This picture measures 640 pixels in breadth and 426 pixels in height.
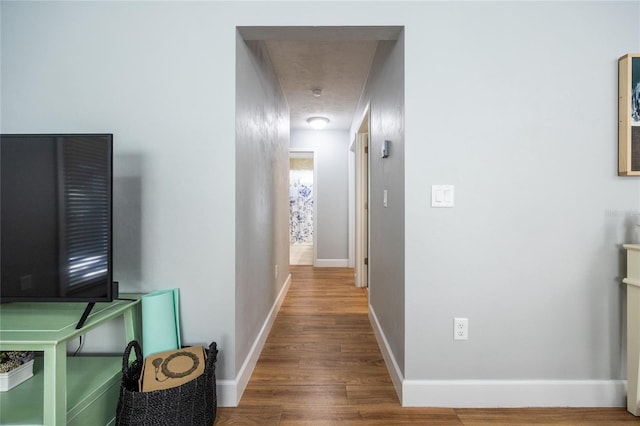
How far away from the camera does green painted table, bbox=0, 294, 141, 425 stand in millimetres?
1121

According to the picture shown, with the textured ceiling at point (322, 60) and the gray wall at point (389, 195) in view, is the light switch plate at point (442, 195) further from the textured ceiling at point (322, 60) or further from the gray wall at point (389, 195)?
the textured ceiling at point (322, 60)

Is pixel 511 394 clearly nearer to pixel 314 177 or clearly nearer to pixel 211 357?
pixel 211 357

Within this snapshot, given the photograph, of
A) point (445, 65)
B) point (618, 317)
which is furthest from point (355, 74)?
point (618, 317)

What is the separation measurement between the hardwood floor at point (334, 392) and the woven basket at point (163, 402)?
0.80 feet

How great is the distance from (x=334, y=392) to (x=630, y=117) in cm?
216

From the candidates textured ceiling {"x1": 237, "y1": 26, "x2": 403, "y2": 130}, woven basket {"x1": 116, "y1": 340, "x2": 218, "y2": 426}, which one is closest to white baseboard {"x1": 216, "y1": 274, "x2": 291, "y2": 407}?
woven basket {"x1": 116, "y1": 340, "x2": 218, "y2": 426}

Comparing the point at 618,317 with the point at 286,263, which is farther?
the point at 286,263

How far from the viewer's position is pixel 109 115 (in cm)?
171

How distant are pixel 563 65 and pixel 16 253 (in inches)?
108

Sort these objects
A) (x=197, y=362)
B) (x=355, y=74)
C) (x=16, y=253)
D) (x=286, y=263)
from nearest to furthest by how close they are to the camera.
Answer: (x=16, y=253), (x=197, y=362), (x=355, y=74), (x=286, y=263)

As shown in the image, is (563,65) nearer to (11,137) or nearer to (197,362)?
(197,362)

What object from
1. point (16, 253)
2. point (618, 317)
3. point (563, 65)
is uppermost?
point (563, 65)

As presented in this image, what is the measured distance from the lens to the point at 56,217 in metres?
1.34

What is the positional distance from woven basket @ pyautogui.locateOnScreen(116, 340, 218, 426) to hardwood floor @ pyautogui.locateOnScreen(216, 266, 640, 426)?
0.24 m
